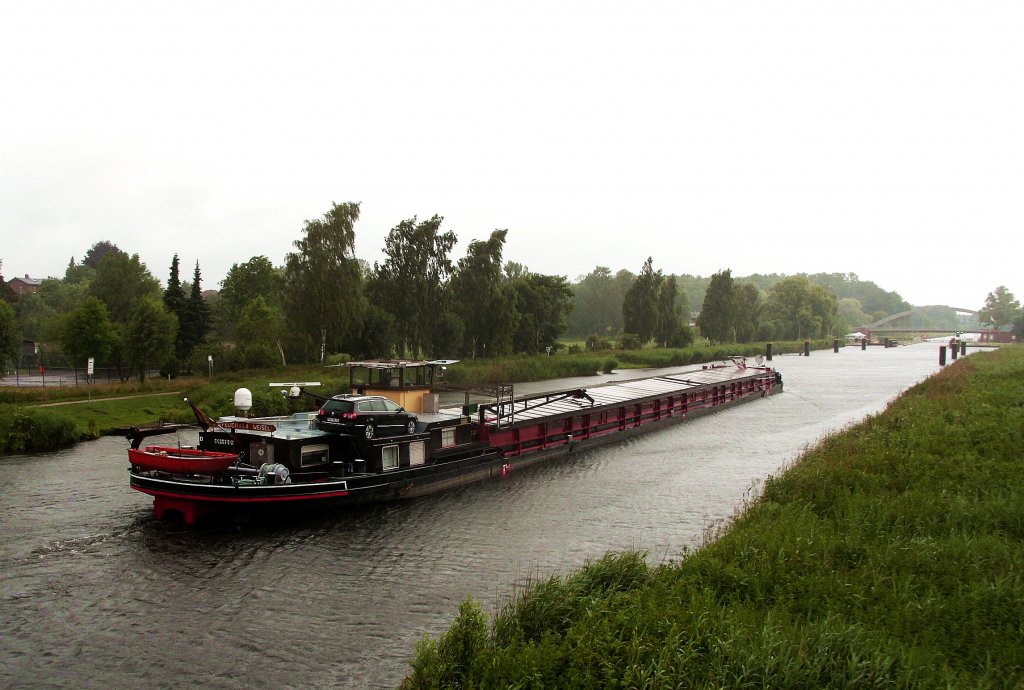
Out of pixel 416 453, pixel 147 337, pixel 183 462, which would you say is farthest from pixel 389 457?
pixel 147 337

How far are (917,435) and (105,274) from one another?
76.0m

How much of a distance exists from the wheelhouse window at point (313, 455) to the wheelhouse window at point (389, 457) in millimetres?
1787

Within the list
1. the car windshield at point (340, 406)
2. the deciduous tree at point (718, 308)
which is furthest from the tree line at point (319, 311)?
the deciduous tree at point (718, 308)

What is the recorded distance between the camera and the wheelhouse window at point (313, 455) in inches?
834

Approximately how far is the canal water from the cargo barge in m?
0.83

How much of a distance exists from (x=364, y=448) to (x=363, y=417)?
98cm

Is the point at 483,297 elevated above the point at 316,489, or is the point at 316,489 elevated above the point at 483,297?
the point at 483,297

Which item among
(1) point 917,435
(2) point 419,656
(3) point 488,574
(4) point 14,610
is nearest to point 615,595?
(2) point 419,656

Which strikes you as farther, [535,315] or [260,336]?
[535,315]

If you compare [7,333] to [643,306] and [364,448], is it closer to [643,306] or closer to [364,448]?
[364,448]

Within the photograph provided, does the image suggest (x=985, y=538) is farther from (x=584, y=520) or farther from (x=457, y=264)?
(x=457, y=264)

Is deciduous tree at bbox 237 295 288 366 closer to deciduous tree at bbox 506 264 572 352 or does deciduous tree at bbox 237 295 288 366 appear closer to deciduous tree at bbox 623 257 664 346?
deciduous tree at bbox 506 264 572 352

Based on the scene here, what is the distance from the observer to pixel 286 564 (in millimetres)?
17562

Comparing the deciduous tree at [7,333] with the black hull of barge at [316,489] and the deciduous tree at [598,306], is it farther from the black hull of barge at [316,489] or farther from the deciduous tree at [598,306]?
the deciduous tree at [598,306]
